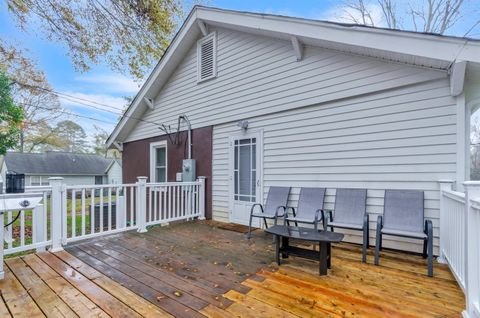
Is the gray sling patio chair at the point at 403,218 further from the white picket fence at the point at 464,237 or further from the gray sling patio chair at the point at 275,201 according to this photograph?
the gray sling patio chair at the point at 275,201

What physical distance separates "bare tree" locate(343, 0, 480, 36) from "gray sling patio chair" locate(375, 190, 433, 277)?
25.2ft

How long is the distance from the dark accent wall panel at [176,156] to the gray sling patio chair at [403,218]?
153 inches

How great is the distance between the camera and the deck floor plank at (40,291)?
6.79 feet

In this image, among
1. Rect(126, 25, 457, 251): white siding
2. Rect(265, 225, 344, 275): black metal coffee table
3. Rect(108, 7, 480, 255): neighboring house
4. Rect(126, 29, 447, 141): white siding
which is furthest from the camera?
Rect(126, 29, 447, 141): white siding

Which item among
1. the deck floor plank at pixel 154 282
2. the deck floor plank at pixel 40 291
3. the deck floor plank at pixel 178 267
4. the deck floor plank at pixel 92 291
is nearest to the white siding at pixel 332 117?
the deck floor plank at pixel 178 267

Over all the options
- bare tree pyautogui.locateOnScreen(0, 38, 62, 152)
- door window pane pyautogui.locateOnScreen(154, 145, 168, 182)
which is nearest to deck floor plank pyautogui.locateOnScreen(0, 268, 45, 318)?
door window pane pyautogui.locateOnScreen(154, 145, 168, 182)

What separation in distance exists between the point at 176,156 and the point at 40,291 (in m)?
4.80

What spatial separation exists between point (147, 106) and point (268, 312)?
729 centimetres

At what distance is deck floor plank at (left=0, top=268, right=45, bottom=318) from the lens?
2.04m

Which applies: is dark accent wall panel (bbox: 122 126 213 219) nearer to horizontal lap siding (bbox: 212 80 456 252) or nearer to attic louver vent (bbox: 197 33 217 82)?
attic louver vent (bbox: 197 33 217 82)

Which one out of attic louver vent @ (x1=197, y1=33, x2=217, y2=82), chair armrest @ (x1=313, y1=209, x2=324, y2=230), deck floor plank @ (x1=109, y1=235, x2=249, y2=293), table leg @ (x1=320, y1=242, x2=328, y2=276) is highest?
attic louver vent @ (x1=197, y1=33, x2=217, y2=82)

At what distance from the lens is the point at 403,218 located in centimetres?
326

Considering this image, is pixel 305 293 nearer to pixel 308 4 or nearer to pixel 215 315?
pixel 215 315

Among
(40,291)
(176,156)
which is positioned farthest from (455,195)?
(176,156)
